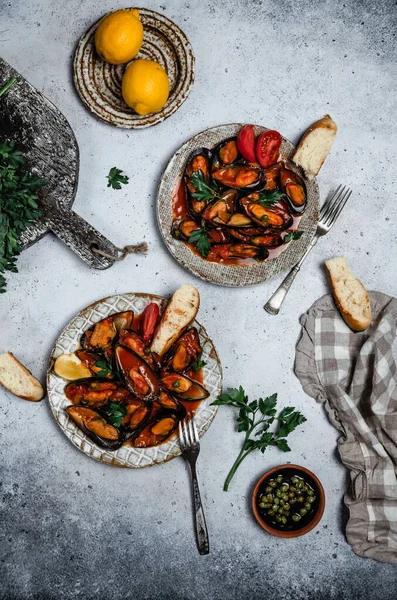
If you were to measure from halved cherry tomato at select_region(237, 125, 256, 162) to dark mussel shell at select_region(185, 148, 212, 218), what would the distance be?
138mm

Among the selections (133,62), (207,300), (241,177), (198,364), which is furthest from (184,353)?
(133,62)

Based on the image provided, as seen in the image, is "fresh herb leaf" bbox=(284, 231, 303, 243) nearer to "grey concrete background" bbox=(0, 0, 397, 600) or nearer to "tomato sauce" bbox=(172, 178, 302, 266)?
"tomato sauce" bbox=(172, 178, 302, 266)

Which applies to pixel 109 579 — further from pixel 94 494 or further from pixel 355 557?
pixel 355 557

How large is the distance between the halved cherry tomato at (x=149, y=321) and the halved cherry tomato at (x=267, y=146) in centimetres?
76

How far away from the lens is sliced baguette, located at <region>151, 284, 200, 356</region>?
2.51m

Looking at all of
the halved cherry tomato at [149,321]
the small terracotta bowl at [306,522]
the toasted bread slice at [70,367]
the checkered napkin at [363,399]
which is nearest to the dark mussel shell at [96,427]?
the toasted bread slice at [70,367]

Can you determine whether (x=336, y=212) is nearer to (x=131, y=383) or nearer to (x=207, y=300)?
(x=207, y=300)

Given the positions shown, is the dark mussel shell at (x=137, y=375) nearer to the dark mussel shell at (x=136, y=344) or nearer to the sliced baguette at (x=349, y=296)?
the dark mussel shell at (x=136, y=344)

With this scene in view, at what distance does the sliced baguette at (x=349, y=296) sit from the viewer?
103 inches

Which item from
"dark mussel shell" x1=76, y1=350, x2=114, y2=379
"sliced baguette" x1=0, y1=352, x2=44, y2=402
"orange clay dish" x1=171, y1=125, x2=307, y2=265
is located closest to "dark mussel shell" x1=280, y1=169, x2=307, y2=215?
"orange clay dish" x1=171, y1=125, x2=307, y2=265

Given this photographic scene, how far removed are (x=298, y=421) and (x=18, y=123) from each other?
170cm

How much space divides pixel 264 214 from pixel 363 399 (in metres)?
0.90

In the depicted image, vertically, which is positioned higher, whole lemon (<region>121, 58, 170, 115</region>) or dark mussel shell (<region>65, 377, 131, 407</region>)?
whole lemon (<region>121, 58, 170, 115</region>)

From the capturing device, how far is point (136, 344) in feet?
8.17
